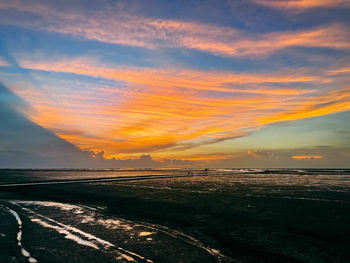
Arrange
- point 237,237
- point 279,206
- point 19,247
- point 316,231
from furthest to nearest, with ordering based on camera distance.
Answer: point 279,206, point 316,231, point 237,237, point 19,247

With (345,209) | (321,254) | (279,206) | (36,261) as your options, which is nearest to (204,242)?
(321,254)

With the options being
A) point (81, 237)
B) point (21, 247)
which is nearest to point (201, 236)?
point (81, 237)

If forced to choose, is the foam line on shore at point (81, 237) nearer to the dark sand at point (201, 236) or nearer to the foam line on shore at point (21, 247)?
the dark sand at point (201, 236)

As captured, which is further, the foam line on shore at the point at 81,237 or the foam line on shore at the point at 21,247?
the foam line on shore at the point at 81,237

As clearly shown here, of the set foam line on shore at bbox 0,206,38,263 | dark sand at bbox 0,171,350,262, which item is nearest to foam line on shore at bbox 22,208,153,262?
dark sand at bbox 0,171,350,262

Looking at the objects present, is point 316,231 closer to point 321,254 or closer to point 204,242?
point 321,254

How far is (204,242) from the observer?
30.9 feet

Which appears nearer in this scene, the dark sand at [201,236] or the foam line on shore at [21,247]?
the foam line on shore at [21,247]

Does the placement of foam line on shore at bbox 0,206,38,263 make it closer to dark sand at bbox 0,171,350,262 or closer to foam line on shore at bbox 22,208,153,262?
dark sand at bbox 0,171,350,262

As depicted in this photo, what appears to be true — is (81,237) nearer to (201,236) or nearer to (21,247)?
(21,247)

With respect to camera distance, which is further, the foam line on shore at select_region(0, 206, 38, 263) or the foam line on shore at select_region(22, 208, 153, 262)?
the foam line on shore at select_region(22, 208, 153, 262)

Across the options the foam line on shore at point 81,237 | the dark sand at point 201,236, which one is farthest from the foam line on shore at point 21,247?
the foam line on shore at point 81,237

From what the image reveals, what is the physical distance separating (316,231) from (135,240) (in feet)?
27.1

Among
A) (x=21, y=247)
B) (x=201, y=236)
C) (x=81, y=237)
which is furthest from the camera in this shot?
(x=201, y=236)
